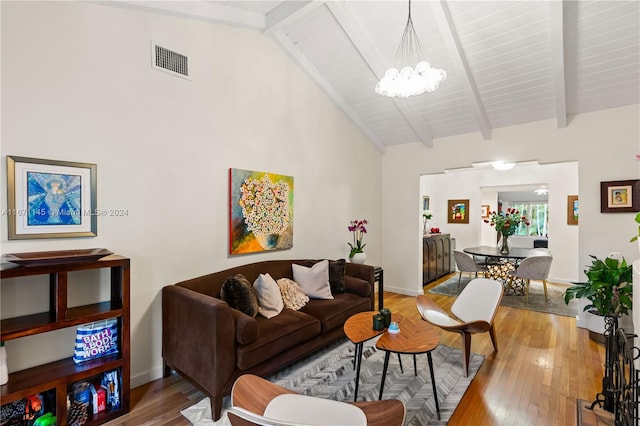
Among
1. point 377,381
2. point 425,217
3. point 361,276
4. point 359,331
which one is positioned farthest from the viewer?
point 425,217

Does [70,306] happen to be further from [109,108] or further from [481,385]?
[481,385]

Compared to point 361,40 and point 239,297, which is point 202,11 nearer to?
point 361,40

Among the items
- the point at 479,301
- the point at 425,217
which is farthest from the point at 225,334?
the point at 425,217

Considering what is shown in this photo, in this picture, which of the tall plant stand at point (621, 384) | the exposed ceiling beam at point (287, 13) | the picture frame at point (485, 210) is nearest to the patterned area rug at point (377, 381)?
the tall plant stand at point (621, 384)

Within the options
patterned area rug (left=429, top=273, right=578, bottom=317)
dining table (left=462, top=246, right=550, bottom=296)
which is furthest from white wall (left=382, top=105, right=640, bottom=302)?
dining table (left=462, top=246, right=550, bottom=296)

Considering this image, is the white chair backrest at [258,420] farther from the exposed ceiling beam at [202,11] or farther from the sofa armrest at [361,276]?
the exposed ceiling beam at [202,11]

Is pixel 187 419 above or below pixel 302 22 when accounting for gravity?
below

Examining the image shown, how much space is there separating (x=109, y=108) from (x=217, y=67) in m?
1.14

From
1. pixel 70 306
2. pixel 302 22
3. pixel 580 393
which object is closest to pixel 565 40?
pixel 302 22

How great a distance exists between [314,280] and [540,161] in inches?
138

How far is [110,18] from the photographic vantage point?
2365 mm

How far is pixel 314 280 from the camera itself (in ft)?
11.4

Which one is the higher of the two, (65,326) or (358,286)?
(65,326)

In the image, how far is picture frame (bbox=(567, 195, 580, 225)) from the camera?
5789 mm
